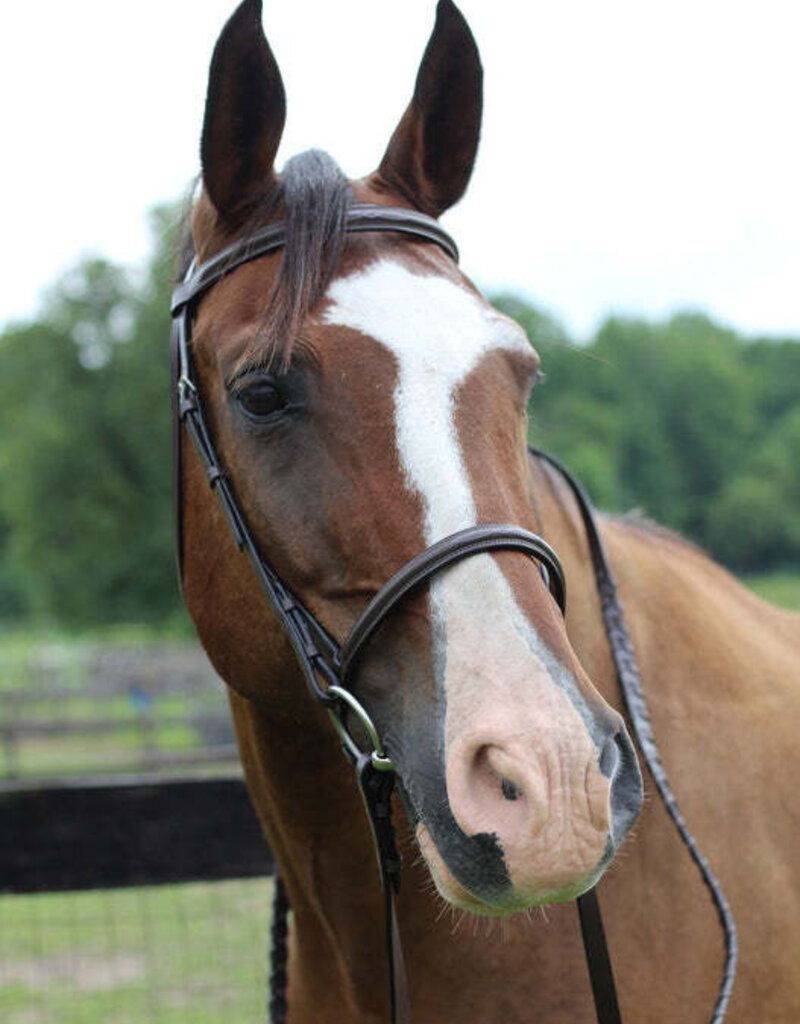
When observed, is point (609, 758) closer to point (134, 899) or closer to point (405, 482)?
point (405, 482)

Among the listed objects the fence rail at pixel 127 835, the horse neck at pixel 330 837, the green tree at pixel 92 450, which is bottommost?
the green tree at pixel 92 450

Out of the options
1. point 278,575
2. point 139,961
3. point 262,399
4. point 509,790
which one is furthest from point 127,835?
point 139,961

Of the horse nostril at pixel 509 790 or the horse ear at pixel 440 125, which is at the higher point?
the horse ear at pixel 440 125

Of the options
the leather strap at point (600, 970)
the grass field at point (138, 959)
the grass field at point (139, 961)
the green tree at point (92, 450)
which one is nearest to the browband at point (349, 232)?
the leather strap at point (600, 970)

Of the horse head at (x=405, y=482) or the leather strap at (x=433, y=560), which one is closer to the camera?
the horse head at (x=405, y=482)

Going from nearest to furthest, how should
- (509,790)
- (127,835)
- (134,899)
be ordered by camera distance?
(509,790) < (127,835) < (134,899)

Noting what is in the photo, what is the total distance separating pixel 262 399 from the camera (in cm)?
210

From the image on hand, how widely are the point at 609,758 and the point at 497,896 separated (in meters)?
0.27

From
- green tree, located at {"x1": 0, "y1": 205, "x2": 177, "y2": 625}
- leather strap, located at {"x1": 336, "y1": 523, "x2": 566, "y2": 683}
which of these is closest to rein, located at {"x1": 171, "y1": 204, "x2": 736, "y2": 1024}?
leather strap, located at {"x1": 336, "y1": 523, "x2": 566, "y2": 683}

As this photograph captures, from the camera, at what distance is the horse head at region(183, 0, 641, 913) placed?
1660 mm

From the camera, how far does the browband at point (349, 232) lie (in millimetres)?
2271

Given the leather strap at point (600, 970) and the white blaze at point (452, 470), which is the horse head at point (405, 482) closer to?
the white blaze at point (452, 470)

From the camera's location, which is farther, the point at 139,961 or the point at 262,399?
the point at 139,961

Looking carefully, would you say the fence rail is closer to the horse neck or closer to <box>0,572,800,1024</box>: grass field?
<box>0,572,800,1024</box>: grass field
